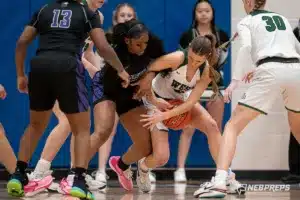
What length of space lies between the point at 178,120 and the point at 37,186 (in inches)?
55.9

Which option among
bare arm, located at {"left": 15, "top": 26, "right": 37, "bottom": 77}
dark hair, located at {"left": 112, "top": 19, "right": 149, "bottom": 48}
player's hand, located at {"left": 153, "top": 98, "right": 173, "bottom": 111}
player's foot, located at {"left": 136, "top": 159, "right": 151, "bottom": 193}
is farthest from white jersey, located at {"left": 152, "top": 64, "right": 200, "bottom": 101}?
bare arm, located at {"left": 15, "top": 26, "right": 37, "bottom": 77}

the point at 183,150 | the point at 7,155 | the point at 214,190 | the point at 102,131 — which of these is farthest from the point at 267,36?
the point at 183,150

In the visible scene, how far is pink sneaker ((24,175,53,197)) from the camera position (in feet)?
21.1

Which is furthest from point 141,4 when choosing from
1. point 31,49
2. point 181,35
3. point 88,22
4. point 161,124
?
point 88,22

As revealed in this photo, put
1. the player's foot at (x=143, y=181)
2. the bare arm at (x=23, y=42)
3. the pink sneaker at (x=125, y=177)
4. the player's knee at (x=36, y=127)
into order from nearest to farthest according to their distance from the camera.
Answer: the bare arm at (x=23, y=42)
the player's knee at (x=36, y=127)
the player's foot at (x=143, y=181)
the pink sneaker at (x=125, y=177)

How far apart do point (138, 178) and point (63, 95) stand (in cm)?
174

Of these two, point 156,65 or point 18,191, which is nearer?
point 18,191

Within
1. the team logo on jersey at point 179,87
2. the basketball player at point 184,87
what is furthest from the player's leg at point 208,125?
the team logo on jersey at point 179,87

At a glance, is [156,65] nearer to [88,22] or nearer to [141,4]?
[88,22]

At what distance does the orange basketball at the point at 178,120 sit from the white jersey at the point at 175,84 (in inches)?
3.3

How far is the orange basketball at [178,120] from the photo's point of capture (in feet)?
→ 22.6

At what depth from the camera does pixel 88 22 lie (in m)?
5.96

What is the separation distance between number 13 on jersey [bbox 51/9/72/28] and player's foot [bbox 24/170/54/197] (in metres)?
1.42

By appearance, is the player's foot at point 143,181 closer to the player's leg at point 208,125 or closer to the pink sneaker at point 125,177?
the pink sneaker at point 125,177
